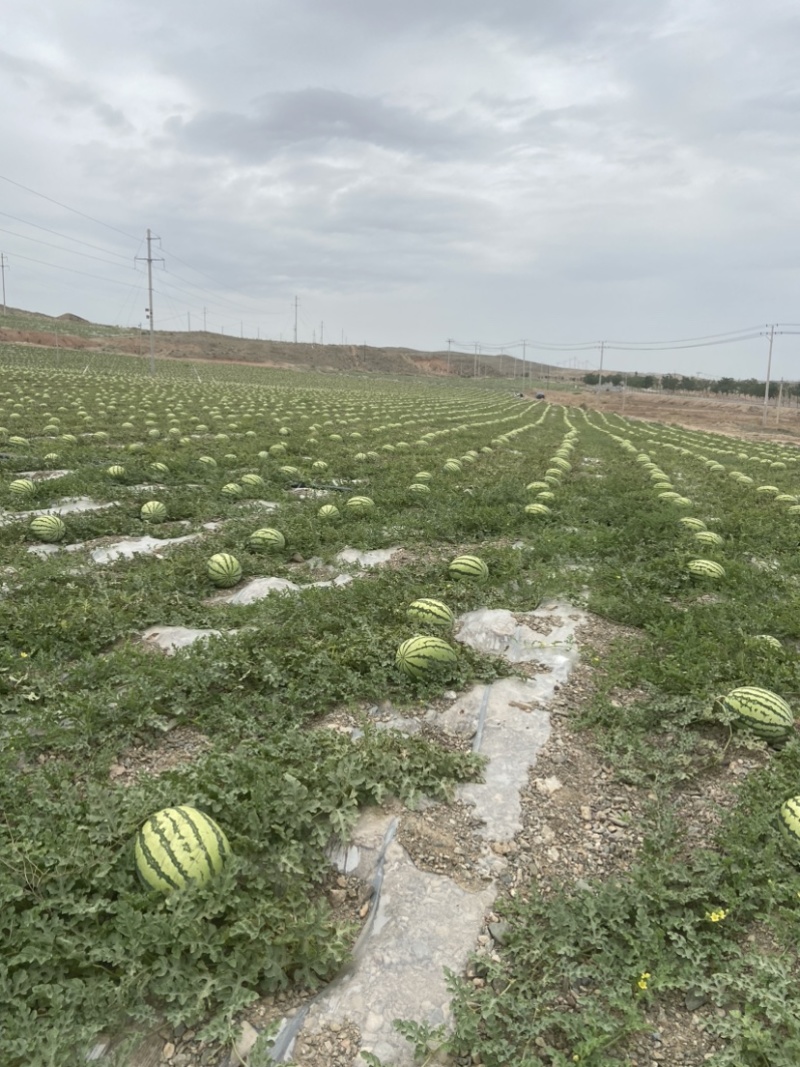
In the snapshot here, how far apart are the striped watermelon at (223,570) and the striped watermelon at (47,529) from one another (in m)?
2.18

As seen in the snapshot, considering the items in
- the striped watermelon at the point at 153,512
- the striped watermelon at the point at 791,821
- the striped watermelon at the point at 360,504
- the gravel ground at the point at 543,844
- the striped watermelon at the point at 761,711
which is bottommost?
the gravel ground at the point at 543,844

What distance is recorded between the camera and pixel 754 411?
5453cm

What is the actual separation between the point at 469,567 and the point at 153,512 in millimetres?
4170

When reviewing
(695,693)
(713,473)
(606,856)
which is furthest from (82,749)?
(713,473)

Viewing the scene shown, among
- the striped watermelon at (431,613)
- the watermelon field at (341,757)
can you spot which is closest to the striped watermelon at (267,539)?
the watermelon field at (341,757)

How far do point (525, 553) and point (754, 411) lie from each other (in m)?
56.9

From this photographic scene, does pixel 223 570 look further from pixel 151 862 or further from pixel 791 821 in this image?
pixel 791 821

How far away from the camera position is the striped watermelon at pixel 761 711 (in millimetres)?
3729

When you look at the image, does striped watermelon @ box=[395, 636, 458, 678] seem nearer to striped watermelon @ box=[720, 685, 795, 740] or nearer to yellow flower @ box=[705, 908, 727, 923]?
striped watermelon @ box=[720, 685, 795, 740]

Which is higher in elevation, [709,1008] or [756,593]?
[756,593]

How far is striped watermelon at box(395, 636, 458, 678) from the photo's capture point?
172 inches

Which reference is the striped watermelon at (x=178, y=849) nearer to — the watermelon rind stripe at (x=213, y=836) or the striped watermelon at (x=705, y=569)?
the watermelon rind stripe at (x=213, y=836)

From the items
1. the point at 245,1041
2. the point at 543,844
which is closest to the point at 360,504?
the point at 543,844

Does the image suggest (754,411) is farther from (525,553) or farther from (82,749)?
(82,749)
